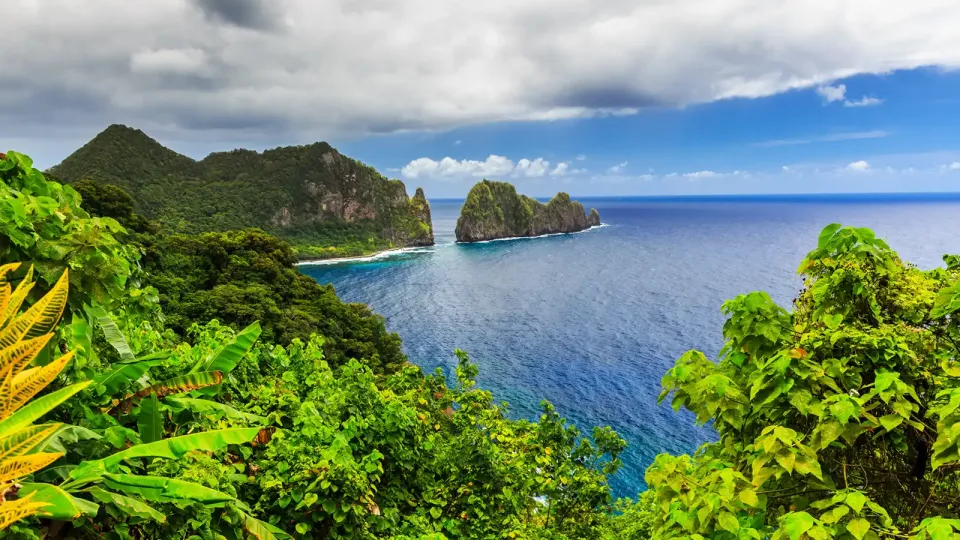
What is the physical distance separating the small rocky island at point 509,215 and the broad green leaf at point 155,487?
151 metres

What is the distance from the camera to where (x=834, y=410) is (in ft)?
13.1

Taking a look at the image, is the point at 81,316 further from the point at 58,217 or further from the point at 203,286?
the point at 203,286

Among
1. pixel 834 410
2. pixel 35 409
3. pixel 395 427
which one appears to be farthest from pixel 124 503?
pixel 834 410

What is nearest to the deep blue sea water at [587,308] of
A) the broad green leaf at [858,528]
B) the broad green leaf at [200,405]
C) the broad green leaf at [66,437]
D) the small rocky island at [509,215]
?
the small rocky island at [509,215]

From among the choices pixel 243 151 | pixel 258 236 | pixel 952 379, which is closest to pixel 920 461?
pixel 952 379

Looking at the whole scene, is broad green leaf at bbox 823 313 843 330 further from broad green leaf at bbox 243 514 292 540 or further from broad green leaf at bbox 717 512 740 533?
broad green leaf at bbox 243 514 292 540

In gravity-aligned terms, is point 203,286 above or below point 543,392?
above

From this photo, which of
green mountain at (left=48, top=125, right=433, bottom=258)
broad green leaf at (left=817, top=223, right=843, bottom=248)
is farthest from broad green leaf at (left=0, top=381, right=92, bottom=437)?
green mountain at (left=48, top=125, right=433, bottom=258)

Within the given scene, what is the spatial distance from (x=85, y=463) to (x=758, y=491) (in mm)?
5839

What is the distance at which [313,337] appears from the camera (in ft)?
40.4

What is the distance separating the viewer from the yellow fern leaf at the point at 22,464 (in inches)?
96.8

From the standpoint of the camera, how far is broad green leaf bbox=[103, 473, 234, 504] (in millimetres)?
4039

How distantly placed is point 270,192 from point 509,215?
2943 inches

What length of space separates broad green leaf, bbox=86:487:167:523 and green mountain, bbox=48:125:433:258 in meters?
123
